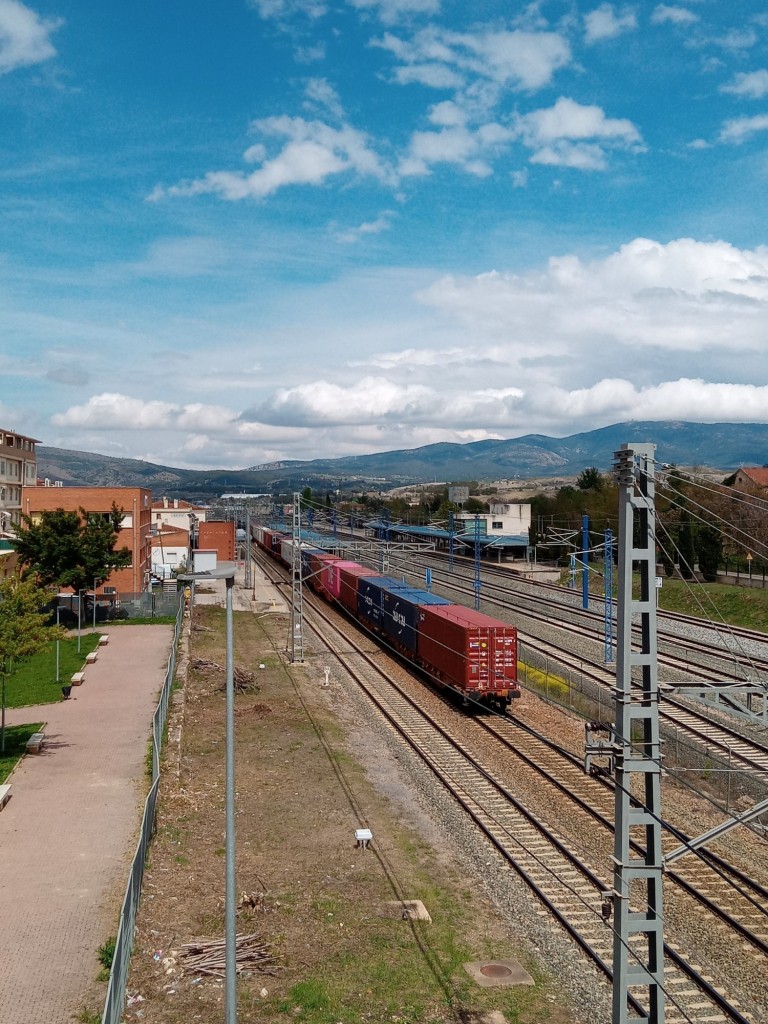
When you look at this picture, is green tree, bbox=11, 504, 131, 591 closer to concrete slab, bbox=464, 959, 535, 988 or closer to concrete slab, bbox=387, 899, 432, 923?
concrete slab, bbox=387, 899, 432, 923

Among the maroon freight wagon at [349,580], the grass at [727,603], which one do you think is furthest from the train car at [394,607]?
the grass at [727,603]

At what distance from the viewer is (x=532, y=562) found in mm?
84000

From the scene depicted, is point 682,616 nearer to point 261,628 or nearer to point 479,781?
point 261,628

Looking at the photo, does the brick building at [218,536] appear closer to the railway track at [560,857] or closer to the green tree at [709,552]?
the green tree at [709,552]

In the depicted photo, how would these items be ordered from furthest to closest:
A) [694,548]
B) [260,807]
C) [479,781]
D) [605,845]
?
1. [694,548]
2. [479,781]
3. [260,807]
4. [605,845]

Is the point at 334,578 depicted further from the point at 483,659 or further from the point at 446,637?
the point at 483,659

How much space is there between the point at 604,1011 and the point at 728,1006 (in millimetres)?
1800

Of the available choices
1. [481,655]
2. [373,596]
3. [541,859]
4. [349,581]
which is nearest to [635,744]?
[541,859]

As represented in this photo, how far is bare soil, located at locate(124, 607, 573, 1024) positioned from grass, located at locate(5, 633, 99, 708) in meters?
8.22

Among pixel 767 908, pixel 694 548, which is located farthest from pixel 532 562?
pixel 767 908

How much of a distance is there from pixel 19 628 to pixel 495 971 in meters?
16.7

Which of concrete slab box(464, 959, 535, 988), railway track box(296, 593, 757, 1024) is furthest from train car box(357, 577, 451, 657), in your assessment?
concrete slab box(464, 959, 535, 988)

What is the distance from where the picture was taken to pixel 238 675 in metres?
33.2

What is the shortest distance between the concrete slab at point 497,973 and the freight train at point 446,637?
865 centimetres
